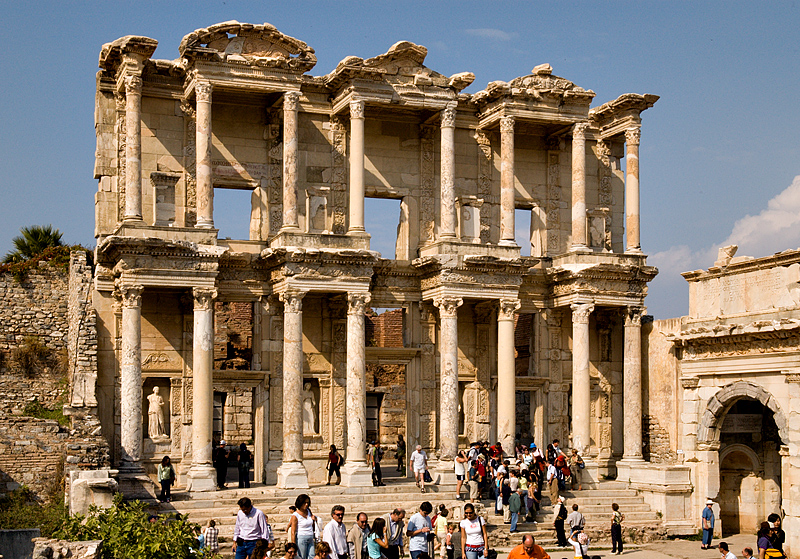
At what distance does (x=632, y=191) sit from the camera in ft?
101

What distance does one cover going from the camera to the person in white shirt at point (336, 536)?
1528 cm

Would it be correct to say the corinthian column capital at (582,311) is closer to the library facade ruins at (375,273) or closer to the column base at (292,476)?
the library facade ruins at (375,273)

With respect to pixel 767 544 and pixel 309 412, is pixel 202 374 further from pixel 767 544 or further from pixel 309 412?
pixel 767 544

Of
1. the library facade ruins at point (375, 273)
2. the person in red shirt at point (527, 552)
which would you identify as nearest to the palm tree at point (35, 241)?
the library facade ruins at point (375, 273)

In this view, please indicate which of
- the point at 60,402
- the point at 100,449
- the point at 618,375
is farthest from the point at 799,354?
the point at 60,402

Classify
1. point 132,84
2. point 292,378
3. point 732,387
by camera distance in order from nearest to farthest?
1. point 132,84
2. point 732,387
3. point 292,378

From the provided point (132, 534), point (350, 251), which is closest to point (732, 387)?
point (350, 251)

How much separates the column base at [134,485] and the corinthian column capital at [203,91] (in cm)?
884

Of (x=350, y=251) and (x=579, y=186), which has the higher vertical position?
(x=579, y=186)

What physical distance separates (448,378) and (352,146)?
21.2 ft

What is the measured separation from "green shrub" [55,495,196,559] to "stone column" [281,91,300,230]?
39.5 feet

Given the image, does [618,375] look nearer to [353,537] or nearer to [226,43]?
[226,43]

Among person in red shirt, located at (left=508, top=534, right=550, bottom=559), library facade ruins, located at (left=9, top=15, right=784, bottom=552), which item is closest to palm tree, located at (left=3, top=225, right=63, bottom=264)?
library facade ruins, located at (left=9, top=15, right=784, bottom=552)

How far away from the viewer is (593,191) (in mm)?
32375
